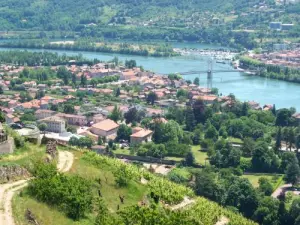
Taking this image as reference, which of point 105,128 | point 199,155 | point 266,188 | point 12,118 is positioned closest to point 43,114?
point 12,118

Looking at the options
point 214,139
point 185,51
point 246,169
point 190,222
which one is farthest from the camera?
point 185,51

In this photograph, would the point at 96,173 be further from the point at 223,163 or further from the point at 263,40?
the point at 263,40

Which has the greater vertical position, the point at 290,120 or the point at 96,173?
the point at 96,173

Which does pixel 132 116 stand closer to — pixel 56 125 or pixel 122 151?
pixel 56 125

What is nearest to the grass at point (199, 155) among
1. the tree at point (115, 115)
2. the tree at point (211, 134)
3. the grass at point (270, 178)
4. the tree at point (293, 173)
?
the tree at point (211, 134)

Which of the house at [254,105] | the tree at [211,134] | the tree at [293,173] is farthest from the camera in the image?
the house at [254,105]

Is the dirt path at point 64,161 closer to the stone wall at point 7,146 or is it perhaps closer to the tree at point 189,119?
the stone wall at point 7,146

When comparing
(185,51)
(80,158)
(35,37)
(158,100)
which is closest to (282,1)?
(185,51)
